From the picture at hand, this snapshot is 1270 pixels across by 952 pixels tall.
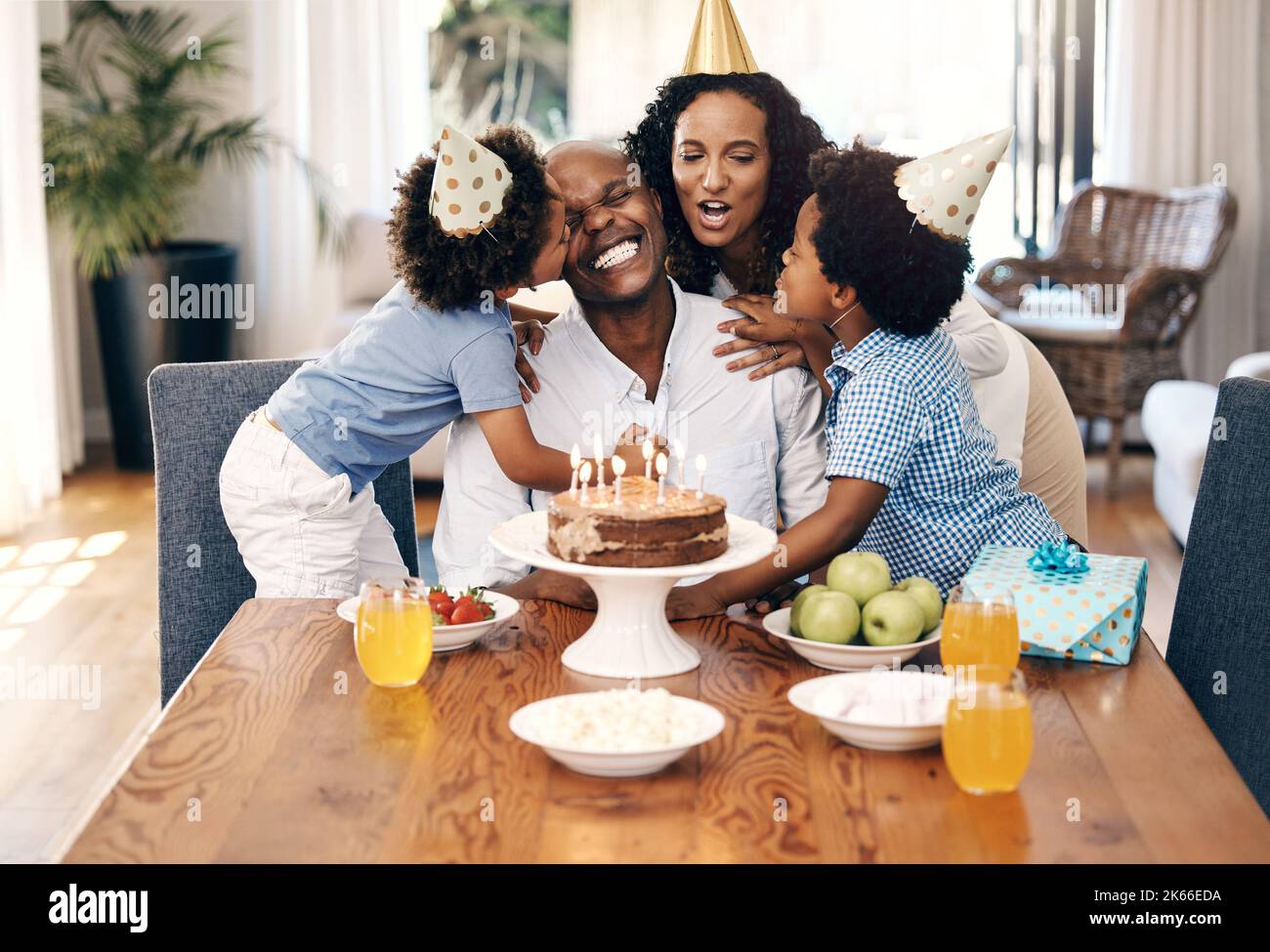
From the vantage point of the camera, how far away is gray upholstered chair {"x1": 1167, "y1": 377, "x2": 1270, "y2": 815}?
163 centimetres

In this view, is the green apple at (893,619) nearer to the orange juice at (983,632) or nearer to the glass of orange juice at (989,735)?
the orange juice at (983,632)

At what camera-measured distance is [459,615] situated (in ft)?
5.17

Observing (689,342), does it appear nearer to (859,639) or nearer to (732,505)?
(732,505)

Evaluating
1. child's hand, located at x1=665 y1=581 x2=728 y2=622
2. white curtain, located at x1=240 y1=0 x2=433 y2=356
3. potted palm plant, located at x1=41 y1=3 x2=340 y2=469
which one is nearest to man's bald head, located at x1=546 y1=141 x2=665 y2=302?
child's hand, located at x1=665 y1=581 x2=728 y2=622

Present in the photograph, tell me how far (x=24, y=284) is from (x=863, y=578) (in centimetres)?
432

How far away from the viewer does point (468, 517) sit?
7.09ft

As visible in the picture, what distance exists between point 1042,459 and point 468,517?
1025mm

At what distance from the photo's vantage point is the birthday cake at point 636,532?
1382 mm

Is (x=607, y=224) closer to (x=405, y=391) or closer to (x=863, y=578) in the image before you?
(x=405, y=391)

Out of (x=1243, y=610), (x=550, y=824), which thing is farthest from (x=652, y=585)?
(x=1243, y=610)

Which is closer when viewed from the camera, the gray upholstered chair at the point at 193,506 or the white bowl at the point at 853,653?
the white bowl at the point at 853,653

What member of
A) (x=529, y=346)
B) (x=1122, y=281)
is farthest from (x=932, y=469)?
(x=1122, y=281)

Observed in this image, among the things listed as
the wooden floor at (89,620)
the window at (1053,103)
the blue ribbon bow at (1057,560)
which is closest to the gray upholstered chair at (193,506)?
the wooden floor at (89,620)

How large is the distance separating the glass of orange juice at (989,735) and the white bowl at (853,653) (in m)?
0.27
